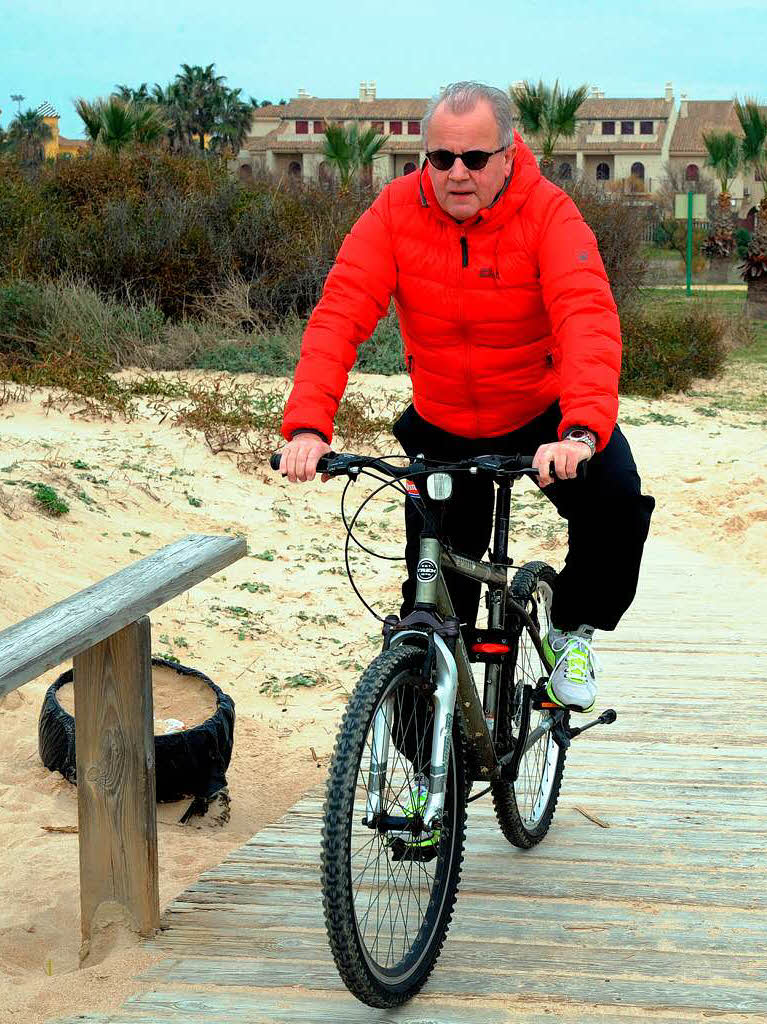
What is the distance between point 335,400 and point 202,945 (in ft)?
4.72

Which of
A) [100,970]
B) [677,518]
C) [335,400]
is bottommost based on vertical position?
[677,518]

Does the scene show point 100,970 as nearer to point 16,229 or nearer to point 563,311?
point 563,311

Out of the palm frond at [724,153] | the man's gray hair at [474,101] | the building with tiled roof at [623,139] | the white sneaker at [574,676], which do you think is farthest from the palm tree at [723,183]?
the man's gray hair at [474,101]

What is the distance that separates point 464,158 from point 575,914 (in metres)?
2.00

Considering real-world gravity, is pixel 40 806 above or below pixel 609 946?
below

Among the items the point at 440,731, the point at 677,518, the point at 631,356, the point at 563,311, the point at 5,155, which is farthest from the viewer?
the point at 5,155

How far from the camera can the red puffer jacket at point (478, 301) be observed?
3.19 metres

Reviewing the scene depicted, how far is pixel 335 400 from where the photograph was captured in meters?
3.27

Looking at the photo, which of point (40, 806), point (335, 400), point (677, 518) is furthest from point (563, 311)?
point (677, 518)

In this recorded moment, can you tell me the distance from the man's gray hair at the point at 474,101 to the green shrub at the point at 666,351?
1284cm

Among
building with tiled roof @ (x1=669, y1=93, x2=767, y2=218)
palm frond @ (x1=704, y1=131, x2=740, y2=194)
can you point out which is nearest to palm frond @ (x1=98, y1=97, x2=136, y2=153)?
palm frond @ (x1=704, y1=131, x2=740, y2=194)

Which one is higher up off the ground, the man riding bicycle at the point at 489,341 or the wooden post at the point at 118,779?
the man riding bicycle at the point at 489,341

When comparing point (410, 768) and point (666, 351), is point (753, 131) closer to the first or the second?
point (666, 351)

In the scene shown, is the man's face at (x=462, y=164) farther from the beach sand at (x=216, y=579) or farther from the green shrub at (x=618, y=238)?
the green shrub at (x=618, y=238)
